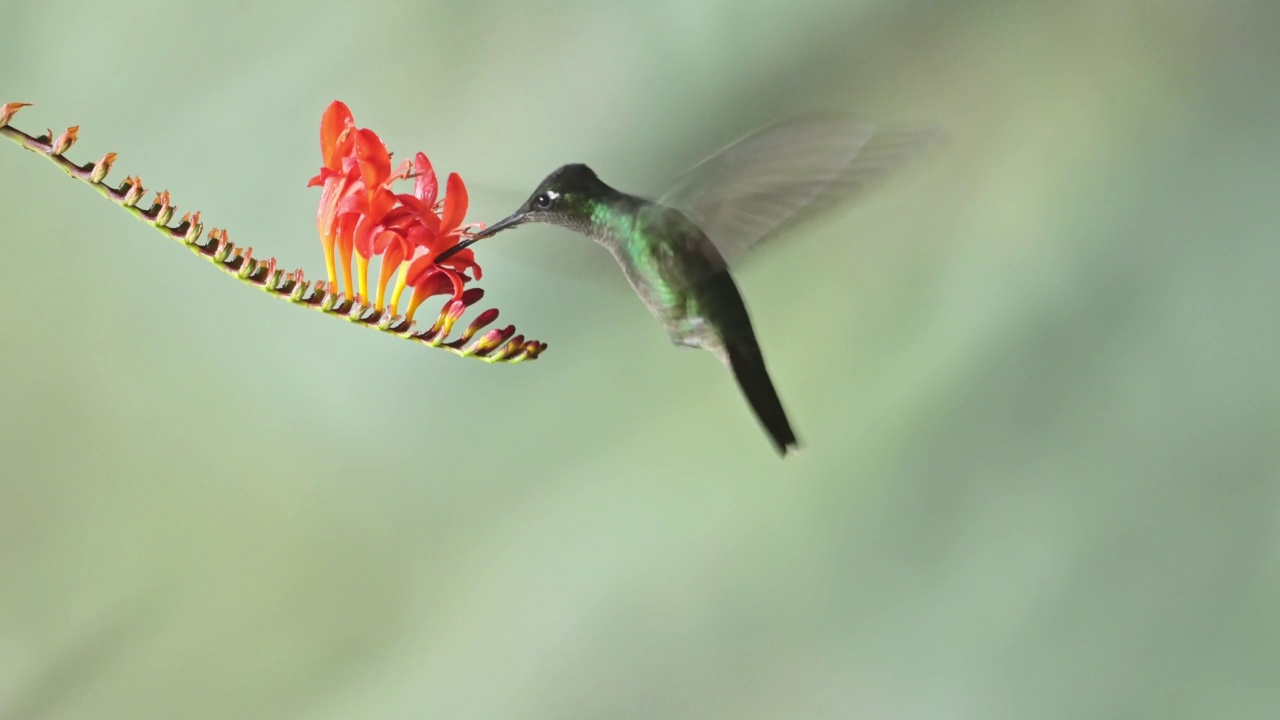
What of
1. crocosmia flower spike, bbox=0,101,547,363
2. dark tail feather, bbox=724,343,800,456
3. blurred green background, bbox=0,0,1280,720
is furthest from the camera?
blurred green background, bbox=0,0,1280,720

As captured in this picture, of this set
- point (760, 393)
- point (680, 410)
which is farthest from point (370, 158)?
point (680, 410)

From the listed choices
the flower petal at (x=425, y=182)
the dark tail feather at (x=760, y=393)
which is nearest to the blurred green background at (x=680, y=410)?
the dark tail feather at (x=760, y=393)

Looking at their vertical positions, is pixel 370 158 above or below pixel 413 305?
above

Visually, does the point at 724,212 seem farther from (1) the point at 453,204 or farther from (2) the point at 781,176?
(1) the point at 453,204

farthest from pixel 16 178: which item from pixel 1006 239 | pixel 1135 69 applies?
pixel 1135 69

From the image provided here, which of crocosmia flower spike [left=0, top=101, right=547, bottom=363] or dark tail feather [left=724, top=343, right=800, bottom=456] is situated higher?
crocosmia flower spike [left=0, top=101, right=547, bottom=363]

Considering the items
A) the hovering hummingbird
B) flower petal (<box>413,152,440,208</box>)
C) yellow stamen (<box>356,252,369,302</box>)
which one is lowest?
the hovering hummingbird

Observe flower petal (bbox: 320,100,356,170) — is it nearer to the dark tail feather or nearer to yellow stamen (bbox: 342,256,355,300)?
yellow stamen (bbox: 342,256,355,300)

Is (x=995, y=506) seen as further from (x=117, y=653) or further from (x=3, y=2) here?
(x=3, y=2)

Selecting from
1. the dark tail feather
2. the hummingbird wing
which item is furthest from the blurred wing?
the dark tail feather
